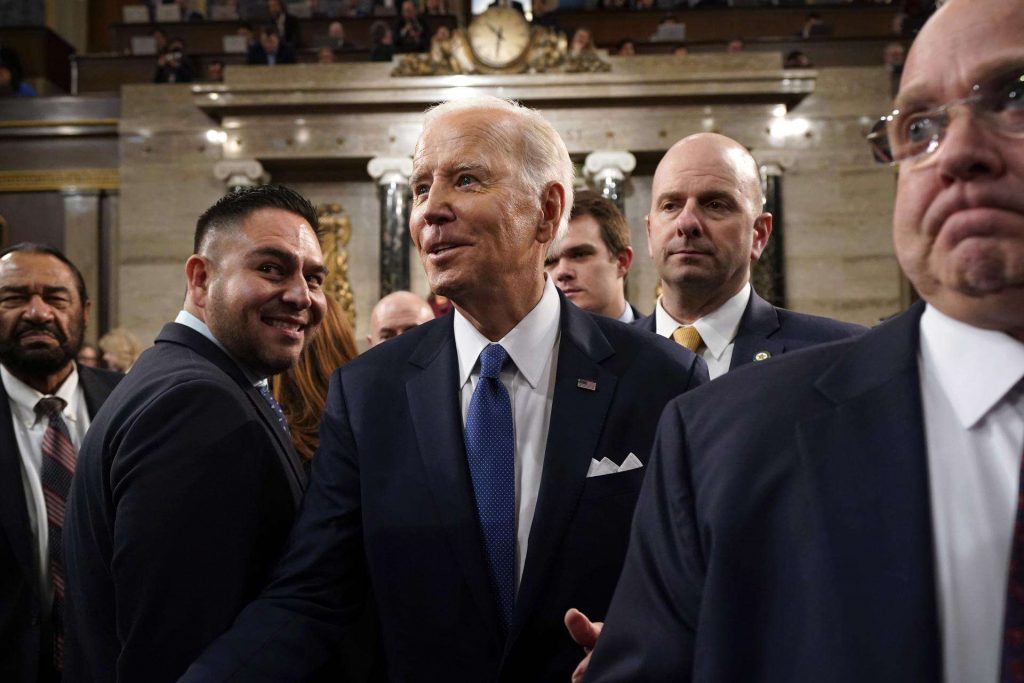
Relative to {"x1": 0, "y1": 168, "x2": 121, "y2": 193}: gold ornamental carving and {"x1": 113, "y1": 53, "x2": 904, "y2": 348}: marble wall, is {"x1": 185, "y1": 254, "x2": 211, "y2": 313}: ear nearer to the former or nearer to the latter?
{"x1": 113, "y1": 53, "x2": 904, "y2": 348}: marble wall

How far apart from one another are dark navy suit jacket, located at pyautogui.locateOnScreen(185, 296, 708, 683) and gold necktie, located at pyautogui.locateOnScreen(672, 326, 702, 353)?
87cm

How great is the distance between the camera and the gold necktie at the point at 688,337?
3129 mm

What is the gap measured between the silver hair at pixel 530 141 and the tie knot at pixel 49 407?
6.68 ft

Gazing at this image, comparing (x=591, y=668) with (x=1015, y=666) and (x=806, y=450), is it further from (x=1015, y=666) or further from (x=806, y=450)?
(x=1015, y=666)

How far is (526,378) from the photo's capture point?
2.29 metres

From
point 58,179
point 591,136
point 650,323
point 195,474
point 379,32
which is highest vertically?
point 379,32

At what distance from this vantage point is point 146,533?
210 centimetres

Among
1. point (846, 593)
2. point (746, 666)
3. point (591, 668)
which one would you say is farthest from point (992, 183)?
point (591, 668)

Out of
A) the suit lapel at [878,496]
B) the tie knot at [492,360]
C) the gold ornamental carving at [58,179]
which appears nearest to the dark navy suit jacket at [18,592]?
the tie knot at [492,360]

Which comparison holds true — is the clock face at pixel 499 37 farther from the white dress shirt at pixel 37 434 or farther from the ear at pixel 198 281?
the ear at pixel 198 281

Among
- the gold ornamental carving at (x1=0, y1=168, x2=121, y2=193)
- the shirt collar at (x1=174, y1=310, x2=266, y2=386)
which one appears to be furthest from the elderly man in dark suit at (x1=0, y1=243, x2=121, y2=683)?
the gold ornamental carving at (x1=0, y1=168, x2=121, y2=193)

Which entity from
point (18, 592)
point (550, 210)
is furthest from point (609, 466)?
point (18, 592)

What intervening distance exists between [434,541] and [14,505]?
71.4 inches

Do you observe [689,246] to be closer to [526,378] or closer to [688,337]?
[688,337]
